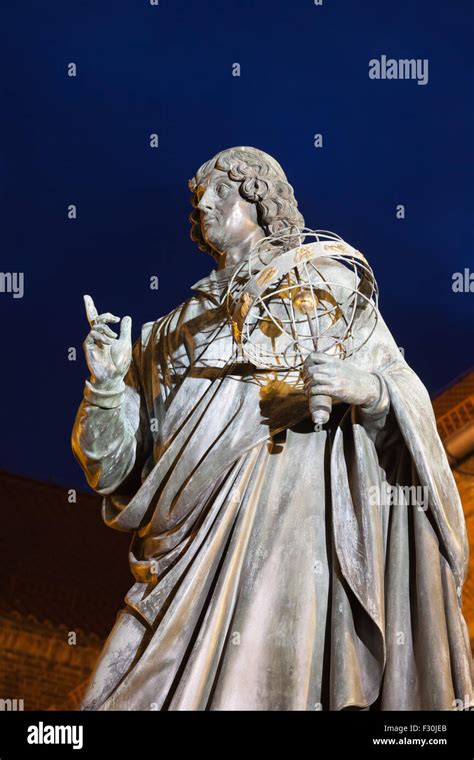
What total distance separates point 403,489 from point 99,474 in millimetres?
1229

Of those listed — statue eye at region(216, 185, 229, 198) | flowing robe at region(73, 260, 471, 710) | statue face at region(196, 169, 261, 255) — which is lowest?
flowing robe at region(73, 260, 471, 710)

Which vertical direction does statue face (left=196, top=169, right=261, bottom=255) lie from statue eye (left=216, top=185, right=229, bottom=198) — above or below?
below

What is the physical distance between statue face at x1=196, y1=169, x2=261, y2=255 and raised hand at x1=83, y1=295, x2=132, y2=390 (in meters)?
0.79

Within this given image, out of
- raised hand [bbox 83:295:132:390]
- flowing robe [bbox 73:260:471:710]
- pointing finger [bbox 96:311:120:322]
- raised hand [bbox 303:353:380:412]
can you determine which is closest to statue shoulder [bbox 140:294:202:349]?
flowing robe [bbox 73:260:471:710]

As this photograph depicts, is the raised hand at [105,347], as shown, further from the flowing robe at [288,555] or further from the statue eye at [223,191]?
the statue eye at [223,191]

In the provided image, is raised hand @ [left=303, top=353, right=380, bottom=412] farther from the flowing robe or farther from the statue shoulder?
the statue shoulder

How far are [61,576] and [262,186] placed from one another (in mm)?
3448

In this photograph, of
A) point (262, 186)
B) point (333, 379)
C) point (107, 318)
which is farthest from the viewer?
point (262, 186)

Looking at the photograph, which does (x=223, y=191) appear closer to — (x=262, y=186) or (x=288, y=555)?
(x=262, y=186)

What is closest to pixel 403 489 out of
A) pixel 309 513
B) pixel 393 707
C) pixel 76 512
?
pixel 309 513

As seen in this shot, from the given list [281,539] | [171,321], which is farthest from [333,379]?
[171,321]

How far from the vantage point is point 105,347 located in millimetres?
7457

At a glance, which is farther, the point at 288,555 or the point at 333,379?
the point at 288,555

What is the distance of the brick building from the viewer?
10.5m
